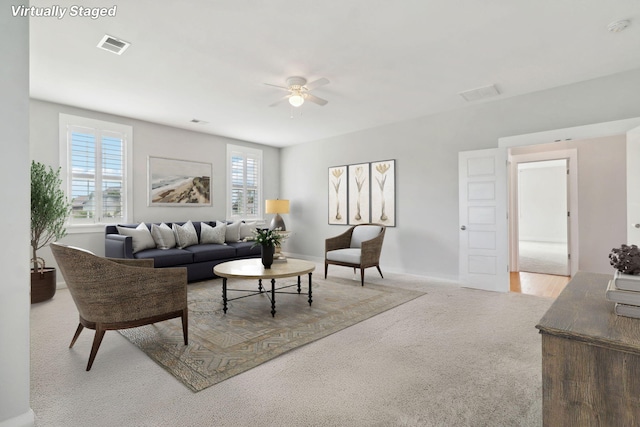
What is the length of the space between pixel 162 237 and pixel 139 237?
0.34 meters

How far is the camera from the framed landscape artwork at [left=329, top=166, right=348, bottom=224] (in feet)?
21.2

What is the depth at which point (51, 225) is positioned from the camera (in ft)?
13.2

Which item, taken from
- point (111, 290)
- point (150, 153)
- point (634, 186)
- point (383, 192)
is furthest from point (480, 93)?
point (150, 153)

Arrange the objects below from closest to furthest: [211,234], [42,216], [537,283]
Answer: [42,216], [537,283], [211,234]

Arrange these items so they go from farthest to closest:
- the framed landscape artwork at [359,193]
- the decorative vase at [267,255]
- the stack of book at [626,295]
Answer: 1. the framed landscape artwork at [359,193]
2. the decorative vase at [267,255]
3. the stack of book at [626,295]

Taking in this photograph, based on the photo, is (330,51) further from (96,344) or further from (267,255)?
(96,344)

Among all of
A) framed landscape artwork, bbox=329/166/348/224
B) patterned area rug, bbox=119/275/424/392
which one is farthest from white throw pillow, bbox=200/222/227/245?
framed landscape artwork, bbox=329/166/348/224

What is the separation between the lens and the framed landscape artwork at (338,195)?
646cm

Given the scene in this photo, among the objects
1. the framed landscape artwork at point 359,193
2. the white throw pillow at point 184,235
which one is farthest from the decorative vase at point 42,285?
the framed landscape artwork at point 359,193

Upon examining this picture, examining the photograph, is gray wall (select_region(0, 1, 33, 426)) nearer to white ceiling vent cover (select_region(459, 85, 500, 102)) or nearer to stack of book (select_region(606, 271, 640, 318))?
stack of book (select_region(606, 271, 640, 318))

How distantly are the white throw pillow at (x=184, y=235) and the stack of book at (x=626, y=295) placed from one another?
5.13 metres

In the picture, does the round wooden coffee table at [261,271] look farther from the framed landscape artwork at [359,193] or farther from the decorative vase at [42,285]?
the framed landscape artwork at [359,193]

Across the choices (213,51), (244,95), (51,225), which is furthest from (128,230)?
(213,51)

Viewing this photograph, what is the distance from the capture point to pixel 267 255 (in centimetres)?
361
